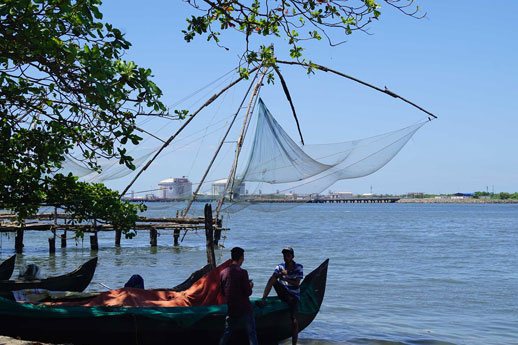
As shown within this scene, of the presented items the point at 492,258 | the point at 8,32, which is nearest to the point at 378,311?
the point at 8,32

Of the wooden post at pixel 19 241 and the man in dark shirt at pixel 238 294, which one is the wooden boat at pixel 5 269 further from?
the wooden post at pixel 19 241

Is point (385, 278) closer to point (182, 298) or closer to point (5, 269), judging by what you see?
point (182, 298)

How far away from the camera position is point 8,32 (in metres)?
5.98

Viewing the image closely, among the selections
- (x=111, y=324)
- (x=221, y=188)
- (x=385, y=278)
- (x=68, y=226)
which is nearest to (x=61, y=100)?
(x=111, y=324)

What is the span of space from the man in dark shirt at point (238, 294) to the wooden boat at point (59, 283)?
16.1 ft

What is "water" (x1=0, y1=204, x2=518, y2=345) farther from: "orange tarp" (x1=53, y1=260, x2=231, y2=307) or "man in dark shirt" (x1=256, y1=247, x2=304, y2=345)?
"orange tarp" (x1=53, y1=260, x2=231, y2=307)

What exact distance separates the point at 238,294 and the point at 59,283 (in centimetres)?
535

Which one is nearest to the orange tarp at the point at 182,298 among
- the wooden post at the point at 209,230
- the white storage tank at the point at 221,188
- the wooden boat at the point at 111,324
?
the wooden boat at the point at 111,324

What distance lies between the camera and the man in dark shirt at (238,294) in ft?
23.6

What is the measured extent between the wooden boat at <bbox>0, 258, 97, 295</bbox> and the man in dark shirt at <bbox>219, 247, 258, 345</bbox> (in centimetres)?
491

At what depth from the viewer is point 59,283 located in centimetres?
1116

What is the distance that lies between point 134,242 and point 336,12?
27.1m

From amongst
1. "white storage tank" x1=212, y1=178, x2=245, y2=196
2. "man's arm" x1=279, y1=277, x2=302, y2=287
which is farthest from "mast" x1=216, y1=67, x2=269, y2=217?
"man's arm" x1=279, y1=277, x2=302, y2=287

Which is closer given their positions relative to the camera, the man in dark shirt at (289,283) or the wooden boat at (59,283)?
the man in dark shirt at (289,283)
